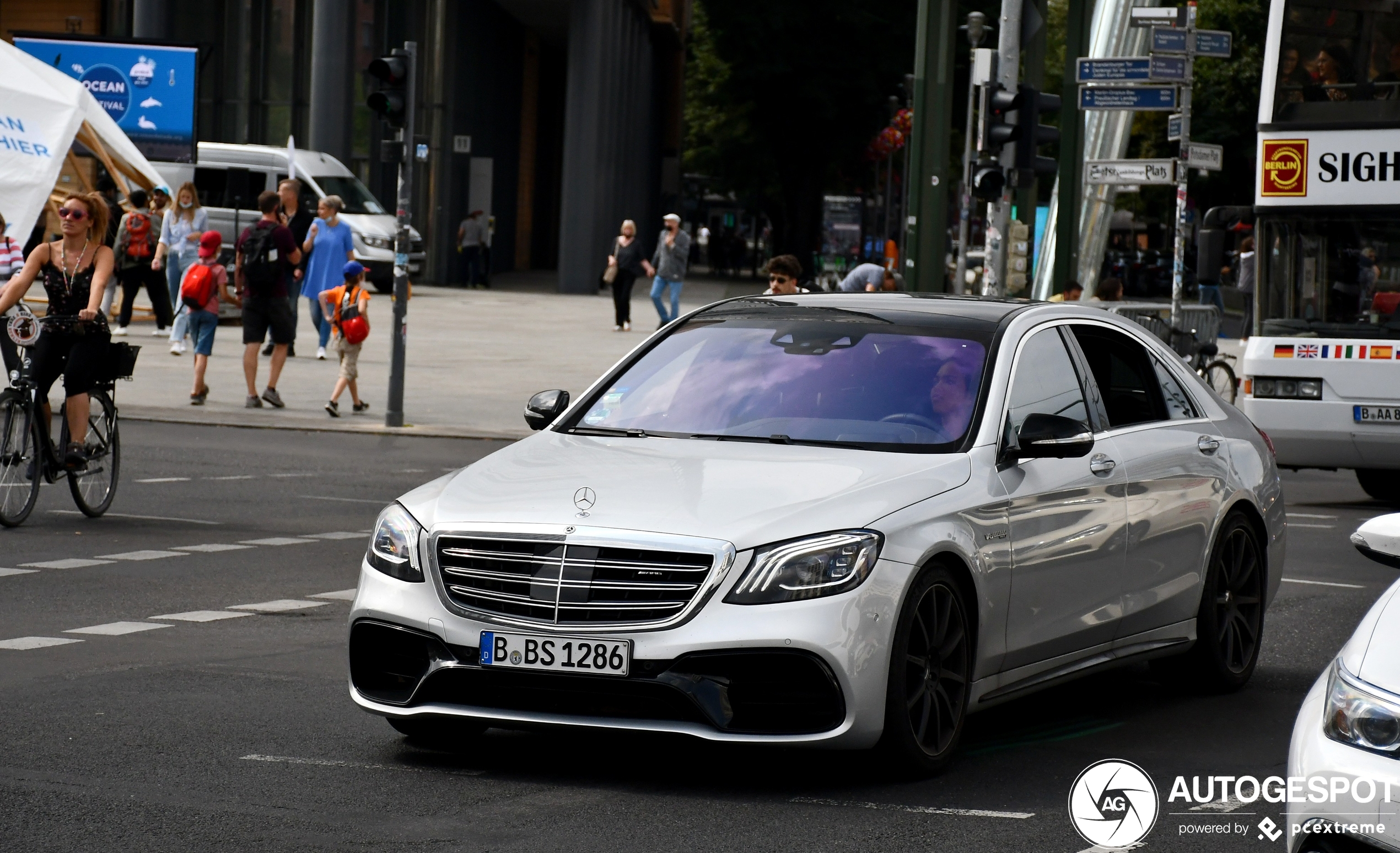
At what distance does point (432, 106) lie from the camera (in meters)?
46.5

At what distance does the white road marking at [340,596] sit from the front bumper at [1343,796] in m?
6.30

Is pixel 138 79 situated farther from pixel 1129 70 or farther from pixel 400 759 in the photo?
pixel 400 759

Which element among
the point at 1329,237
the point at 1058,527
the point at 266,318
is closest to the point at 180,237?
the point at 266,318

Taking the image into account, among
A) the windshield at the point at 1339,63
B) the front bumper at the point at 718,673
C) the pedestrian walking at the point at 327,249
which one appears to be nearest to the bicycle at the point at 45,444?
the front bumper at the point at 718,673

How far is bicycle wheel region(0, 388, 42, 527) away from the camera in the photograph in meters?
11.8

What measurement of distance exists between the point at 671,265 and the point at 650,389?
25489 mm

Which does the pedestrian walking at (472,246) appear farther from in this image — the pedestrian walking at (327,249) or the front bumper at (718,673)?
the front bumper at (718,673)

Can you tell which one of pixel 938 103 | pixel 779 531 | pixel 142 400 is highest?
pixel 938 103

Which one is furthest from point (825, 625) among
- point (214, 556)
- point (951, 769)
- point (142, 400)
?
point (142, 400)

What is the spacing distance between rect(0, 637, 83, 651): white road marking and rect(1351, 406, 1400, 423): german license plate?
10177mm

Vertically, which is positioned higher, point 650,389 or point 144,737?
point 650,389

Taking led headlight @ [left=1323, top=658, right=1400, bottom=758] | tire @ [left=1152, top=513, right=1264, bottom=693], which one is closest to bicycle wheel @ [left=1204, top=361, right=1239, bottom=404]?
tire @ [left=1152, top=513, right=1264, bottom=693]

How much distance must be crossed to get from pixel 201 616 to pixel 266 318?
1045 centimetres

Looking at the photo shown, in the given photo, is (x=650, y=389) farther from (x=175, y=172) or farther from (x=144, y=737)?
(x=175, y=172)
